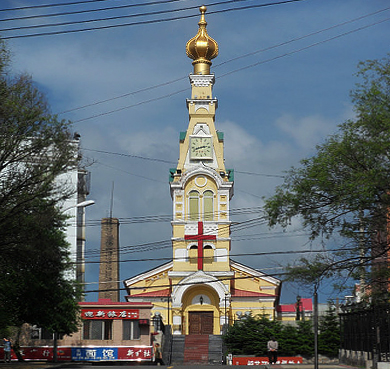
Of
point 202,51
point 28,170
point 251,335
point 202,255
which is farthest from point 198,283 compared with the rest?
point 28,170

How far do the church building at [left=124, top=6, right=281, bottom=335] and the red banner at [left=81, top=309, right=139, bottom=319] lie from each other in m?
7.66

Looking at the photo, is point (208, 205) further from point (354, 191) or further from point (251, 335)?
point (354, 191)

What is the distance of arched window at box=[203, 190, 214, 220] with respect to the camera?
191 feet

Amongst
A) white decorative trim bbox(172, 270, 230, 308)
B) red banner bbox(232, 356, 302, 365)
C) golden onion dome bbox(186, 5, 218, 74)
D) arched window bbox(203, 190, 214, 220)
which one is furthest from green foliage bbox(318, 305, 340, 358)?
golden onion dome bbox(186, 5, 218, 74)

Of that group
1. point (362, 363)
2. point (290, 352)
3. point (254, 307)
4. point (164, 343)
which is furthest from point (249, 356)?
point (362, 363)

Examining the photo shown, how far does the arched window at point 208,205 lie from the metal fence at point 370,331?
2738cm

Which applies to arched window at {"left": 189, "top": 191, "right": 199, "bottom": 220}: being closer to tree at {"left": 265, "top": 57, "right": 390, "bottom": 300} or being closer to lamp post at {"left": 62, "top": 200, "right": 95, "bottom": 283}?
lamp post at {"left": 62, "top": 200, "right": 95, "bottom": 283}

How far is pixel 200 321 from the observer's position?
186 ft

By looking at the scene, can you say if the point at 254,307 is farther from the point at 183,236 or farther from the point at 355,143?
the point at 355,143

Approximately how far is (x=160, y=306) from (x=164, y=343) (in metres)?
8.23

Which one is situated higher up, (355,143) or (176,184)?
(176,184)

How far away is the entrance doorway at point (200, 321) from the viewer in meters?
56.3

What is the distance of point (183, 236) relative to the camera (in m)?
57.6

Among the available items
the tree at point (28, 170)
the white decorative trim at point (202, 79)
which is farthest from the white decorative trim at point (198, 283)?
the tree at point (28, 170)
